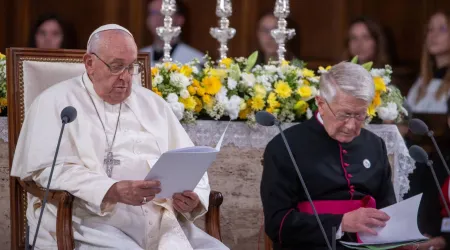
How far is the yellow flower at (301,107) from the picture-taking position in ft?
17.9

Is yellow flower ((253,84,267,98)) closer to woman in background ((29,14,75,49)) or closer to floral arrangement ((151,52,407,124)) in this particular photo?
floral arrangement ((151,52,407,124))

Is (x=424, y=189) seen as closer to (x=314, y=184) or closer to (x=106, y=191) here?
(x=314, y=184)

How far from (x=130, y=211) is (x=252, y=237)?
4.85 ft

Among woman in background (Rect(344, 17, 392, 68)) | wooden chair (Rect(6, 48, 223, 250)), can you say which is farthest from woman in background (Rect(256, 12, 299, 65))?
wooden chair (Rect(6, 48, 223, 250))

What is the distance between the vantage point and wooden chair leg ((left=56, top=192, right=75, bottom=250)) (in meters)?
4.04

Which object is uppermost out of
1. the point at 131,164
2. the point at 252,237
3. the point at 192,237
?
the point at 131,164

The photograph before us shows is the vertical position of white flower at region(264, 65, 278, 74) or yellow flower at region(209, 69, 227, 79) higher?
white flower at region(264, 65, 278, 74)

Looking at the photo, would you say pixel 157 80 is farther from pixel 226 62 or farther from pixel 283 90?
pixel 283 90

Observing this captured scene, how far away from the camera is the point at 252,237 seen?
5.67 metres

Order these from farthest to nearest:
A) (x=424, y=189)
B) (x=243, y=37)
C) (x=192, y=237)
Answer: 1. (x=243, y=37)
2. (x=424, y=189)
3. (x=192, y=237)

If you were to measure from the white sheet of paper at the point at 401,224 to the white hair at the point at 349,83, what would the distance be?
1.63 ft

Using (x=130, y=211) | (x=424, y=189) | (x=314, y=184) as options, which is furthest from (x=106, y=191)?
(x=424, y=189)

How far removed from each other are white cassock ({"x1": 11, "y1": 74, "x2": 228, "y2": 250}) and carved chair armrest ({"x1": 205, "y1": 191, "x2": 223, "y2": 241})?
43 millimetres

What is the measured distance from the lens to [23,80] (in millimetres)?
4711
